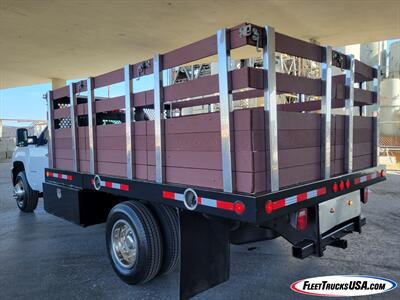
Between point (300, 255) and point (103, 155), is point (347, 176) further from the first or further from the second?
point (103, 155)

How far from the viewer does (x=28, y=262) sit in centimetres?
411

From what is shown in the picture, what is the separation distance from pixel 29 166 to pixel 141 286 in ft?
11.9

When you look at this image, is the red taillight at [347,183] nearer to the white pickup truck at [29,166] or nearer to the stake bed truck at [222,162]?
the stake bed truck at [222,162]

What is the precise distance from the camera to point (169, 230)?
3141 mm

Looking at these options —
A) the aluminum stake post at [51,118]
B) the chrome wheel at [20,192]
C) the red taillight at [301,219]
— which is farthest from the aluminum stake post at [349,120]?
the chrome wheel at [20,192]

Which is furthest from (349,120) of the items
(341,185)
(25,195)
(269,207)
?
(25,195)

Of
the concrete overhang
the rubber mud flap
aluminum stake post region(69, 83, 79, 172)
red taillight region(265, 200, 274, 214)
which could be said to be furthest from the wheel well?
red taillight region(265, 200, 274, 214)

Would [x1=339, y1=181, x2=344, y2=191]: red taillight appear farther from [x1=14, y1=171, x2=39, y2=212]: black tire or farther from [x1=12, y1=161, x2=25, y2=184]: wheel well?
[x1=12, y1=161, x2=25, y2=184]: wheel well

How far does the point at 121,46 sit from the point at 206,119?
940 cm

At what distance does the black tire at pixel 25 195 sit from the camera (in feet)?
20.4

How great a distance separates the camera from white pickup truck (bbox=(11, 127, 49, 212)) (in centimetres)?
568

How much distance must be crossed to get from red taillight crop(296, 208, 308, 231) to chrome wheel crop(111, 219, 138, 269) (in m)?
1.52

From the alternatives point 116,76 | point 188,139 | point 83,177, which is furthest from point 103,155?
point 188,139

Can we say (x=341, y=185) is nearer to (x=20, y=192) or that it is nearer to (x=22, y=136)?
(x=22, y=136)
